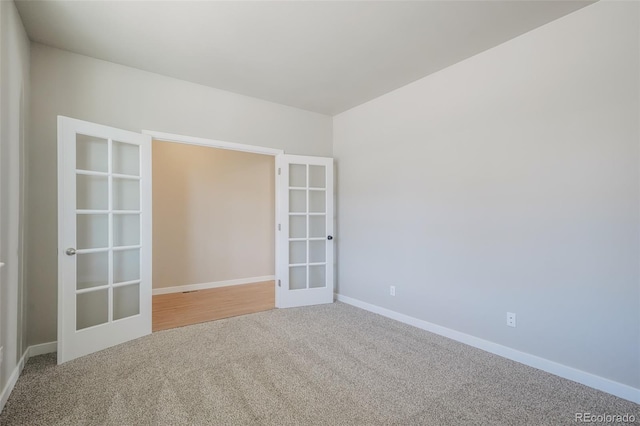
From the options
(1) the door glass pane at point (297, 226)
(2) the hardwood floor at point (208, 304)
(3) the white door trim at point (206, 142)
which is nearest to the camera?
(3) the white door trim at point (206, 142)

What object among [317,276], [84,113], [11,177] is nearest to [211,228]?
[317,276]

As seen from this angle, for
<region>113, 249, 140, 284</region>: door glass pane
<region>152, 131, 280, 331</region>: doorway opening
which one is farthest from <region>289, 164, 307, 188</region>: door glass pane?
<region>113, 249, 140, 284</region>: door glass pane

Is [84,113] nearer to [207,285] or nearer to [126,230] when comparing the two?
[126,230]

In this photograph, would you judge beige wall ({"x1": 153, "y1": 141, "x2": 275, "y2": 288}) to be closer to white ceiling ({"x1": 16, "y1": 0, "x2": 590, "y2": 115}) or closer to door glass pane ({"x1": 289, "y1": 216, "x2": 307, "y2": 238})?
door glass pane ({"x1": 289, "y1": 216, "x2": 307, "y2": 238})

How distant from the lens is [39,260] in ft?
8.49

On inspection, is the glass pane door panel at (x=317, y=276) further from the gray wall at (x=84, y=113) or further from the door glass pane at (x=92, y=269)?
the door glass pane at (x=92, y=269)

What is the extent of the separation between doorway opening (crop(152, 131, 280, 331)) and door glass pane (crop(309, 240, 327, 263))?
86cm

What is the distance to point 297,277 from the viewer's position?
4.07 meters

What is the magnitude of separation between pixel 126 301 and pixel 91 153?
1.44 meters

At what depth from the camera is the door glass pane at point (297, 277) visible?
4031 millimetres

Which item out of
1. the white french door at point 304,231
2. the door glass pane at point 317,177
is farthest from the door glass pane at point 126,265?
the door glass pane at point 317,177

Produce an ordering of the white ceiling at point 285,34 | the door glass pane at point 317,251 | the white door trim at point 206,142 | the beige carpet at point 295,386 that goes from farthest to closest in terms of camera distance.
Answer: the door glass pane at point 317,251 < the white door trim at point 206,142 < the white ceiling at point 285,34 < the beige carpet at point 295,386

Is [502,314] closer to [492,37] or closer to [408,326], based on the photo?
[408,326]

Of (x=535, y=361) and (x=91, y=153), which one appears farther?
(x=91, y=153)
